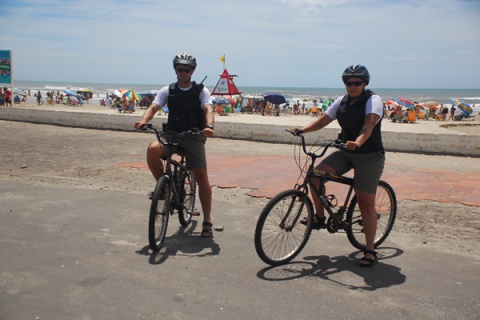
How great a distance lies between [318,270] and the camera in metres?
4.04

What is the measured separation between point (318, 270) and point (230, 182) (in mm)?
3797

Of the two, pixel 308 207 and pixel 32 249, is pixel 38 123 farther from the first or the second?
pixel 308 207

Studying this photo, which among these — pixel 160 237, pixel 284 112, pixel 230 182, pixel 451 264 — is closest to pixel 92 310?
pixel 160 237

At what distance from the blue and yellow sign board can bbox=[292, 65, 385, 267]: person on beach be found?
24.6m

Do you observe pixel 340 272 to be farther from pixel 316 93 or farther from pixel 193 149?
pixel 316 93

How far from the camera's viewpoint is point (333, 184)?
7641 millimetres

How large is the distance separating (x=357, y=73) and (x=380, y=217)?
5.28ft

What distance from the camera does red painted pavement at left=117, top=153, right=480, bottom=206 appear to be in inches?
277

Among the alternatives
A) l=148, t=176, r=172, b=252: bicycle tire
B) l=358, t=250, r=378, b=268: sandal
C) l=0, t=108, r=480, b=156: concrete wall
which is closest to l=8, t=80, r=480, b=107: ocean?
l=0, t=108, r=480, b=156: concrete wall

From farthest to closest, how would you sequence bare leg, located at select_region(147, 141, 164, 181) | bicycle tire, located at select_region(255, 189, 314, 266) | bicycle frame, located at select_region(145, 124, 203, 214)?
1. bare leg, located at select_region(147, 141, 164, 181)
2. bicycle frame, located at select_region(145, 124, 203, 214)
3. bicycle tire, located at select_region(255, 189, 314, 266)

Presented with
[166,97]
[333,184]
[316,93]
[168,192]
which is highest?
[316,93]

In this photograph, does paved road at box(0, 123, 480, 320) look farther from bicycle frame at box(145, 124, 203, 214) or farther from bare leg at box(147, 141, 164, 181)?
bare leg at box(147, 141, 164, 181)

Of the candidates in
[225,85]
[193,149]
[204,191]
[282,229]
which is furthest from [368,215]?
[225,85]

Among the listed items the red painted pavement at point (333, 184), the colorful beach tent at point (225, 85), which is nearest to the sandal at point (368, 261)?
the red painted pavement at point (333, 184)
